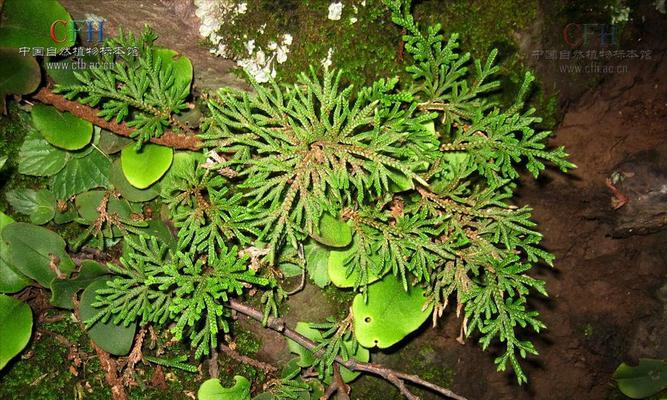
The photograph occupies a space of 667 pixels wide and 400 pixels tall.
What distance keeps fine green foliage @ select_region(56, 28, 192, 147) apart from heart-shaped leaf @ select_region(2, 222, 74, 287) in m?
0.63

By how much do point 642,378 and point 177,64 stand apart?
350 centimetres

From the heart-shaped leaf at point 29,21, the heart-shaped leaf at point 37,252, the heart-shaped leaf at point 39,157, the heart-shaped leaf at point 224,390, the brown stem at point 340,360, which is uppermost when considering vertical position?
the heart-shaped leaf at point 29,21

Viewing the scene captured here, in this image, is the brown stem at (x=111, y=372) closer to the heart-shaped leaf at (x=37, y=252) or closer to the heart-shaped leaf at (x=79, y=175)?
the heart-shaped leaf at (x=37, y=252)

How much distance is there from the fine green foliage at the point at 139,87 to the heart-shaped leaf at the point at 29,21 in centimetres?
21

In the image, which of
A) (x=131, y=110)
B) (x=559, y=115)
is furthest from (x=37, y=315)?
(x=559, y=115)

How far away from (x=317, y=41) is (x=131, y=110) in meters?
0.93

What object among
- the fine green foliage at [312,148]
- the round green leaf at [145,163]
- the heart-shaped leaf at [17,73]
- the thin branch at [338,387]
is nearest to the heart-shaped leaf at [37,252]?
the round green leaf at [145,163]

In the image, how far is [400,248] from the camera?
2.21 meters

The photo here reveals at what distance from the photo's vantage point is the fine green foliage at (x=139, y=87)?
2117 millimetres

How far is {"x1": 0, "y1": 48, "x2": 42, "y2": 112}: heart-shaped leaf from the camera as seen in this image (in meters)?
2.03

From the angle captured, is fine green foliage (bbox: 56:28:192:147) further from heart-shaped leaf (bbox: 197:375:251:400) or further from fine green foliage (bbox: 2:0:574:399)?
heart-shaped leaf (bbox: 197:375:251:400)

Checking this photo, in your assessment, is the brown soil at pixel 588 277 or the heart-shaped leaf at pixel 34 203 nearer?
the heart-shaped leaf at pixel 34 203

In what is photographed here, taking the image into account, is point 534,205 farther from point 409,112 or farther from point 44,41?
point 44,41

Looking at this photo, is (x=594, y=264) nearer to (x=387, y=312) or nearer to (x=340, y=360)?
(x=387, y=312)
